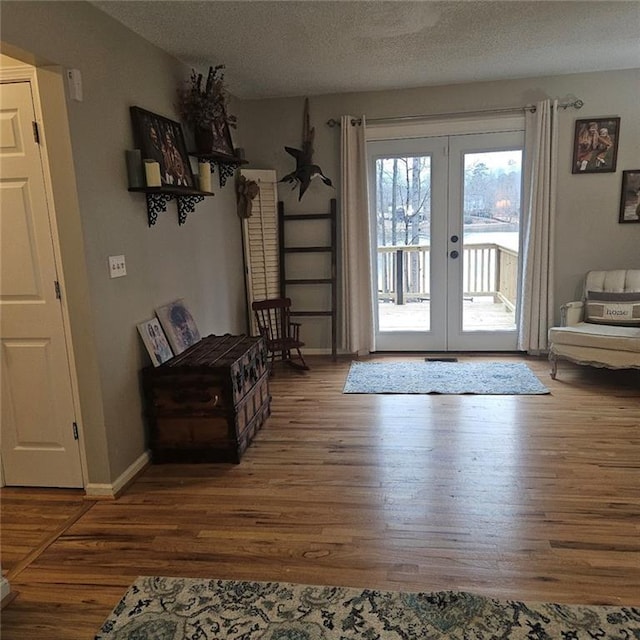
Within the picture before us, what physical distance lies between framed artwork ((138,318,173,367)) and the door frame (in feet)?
1.43

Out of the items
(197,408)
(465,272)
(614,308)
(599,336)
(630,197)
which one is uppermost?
(630,197)

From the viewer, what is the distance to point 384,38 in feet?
10.7

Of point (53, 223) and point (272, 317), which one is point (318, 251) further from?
point (53, 223)

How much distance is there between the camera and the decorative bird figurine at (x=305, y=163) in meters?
4.57

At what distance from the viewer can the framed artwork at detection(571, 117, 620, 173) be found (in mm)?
4367

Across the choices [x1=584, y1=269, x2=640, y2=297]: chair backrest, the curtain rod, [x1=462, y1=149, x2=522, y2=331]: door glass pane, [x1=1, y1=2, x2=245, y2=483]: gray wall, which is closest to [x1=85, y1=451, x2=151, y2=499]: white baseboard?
[x1=1, y1=2, x2=245, y2=483]: gray wall

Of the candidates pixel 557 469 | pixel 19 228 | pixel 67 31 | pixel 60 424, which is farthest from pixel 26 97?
pixel 557 469

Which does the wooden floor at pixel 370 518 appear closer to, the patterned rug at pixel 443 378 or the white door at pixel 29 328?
the white door at pixel 29 328

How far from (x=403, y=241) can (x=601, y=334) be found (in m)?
1.94

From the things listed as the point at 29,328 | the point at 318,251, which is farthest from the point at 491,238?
the point at 29,328

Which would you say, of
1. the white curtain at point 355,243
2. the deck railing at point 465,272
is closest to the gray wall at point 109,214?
the white curtain at point 355,243

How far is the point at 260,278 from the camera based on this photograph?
190 inches

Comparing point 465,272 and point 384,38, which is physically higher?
point 384,38

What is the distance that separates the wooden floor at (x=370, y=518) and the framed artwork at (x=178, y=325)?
2.53 feet
